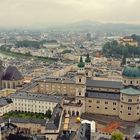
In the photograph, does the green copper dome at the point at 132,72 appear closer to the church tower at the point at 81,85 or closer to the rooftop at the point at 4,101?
the church tower at the point at 81,85

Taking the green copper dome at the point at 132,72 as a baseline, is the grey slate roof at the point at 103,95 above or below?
below

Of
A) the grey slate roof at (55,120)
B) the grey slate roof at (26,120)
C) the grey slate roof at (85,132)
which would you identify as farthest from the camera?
the grey slate roof at (26,120)

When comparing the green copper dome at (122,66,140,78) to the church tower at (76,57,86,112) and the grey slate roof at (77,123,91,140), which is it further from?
the grey slate roof at (77,123,91,140)

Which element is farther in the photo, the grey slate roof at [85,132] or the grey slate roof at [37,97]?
the grey slate roof at [37,97]

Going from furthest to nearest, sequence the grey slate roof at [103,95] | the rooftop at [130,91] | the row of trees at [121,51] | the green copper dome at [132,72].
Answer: the row of trees at [121,51] → the grey slate roof at [103,95] → the green copper dome at [132,72] → the rooftop at [130,91]

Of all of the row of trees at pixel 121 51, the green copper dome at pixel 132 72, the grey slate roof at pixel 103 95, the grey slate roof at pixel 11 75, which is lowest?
the row of trees at pixel 121 51

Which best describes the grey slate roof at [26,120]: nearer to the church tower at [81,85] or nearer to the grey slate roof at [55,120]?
the grey slate roof at [55,120]

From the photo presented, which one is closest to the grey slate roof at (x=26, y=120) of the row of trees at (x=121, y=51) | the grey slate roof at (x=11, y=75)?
the grey slate roof at (x=11, y=75)

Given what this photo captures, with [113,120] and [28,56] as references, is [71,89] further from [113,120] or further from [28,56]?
[28,56]

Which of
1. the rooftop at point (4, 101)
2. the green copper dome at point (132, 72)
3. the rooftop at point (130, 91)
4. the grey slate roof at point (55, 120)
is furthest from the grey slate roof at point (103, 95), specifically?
the rooftop at point (4, 101)

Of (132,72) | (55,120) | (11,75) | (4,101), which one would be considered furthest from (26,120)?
(11,75)
